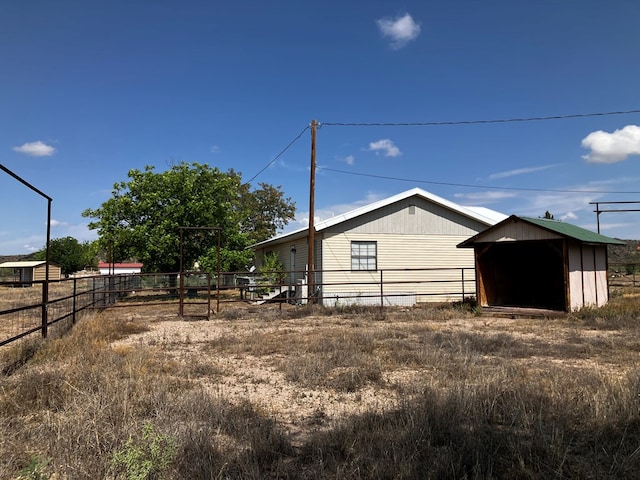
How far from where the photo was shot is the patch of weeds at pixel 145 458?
307 centimetres

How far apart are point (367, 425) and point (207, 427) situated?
57.6 inches

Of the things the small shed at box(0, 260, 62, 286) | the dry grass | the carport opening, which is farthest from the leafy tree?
the dry grass

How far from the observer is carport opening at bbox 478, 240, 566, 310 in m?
16.6

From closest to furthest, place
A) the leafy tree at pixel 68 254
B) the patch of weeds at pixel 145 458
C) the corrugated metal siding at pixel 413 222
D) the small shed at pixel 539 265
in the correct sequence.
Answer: the patch of weeds at pixel 145 458, the small shed at pixel 539 265, the corrugated metal siding at pixel 413 222, the leafy tree at pixel 68 254

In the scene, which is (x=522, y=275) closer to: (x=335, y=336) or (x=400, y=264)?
(x=400, y=264)

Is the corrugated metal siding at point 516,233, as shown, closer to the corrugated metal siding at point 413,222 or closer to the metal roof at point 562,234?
Result: the metal roof at point 562,234

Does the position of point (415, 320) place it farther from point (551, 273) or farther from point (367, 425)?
point (367, 425)

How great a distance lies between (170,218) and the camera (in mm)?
24375

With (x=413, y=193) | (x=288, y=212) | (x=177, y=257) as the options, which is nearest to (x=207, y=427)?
(x=413, y=193)

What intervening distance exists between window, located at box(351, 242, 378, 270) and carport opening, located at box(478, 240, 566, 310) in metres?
4.82

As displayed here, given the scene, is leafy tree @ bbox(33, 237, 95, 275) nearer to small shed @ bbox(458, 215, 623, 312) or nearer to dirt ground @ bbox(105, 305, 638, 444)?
dirt ground @ bbox(105, 305, 638, 444)

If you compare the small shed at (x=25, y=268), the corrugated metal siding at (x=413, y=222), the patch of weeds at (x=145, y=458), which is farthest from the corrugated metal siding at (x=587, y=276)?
the small shed at (x=25, y=268)

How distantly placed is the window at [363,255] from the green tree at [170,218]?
7.58m

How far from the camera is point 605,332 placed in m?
10.6
